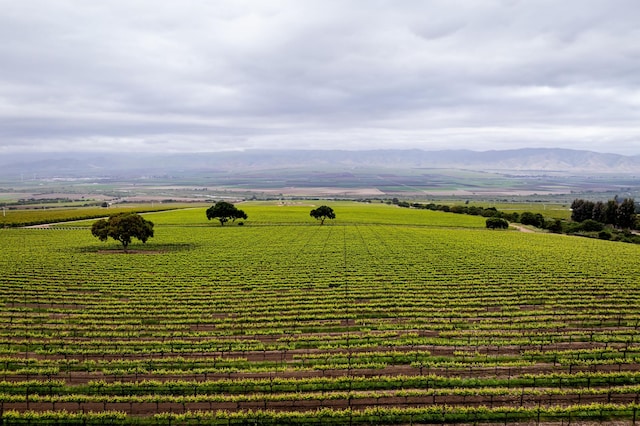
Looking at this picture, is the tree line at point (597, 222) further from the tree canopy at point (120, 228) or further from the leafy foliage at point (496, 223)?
the tree canopy at point (120, 228)

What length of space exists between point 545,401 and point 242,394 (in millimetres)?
13795

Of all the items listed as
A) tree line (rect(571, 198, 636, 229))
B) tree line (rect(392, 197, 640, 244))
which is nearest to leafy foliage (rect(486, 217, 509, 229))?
tree line (rect(392, 197, 640, 244))

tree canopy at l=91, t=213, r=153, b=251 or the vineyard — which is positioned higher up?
tree canopy at l=91, t=213, r=153, b=251

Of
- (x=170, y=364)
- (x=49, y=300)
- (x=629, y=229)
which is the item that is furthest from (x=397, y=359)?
(x=629, y=229)

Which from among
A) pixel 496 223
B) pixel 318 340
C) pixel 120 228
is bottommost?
pixel 318 340

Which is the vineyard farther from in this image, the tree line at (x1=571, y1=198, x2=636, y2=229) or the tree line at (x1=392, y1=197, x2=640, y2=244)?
the tree line at (x1=571, y1=198, x2=636, y2=229)

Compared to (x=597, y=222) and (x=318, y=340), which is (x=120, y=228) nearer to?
(x=318, y=340)

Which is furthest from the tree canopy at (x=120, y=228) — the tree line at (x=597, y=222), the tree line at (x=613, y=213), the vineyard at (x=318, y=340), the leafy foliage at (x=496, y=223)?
the tree line at (x=613, y=213)

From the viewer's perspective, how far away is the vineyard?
62.1 ft

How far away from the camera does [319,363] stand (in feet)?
76.1

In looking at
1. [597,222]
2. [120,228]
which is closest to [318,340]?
[120,228]

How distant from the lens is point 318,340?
26594mm

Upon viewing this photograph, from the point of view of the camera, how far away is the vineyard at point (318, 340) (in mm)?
18938

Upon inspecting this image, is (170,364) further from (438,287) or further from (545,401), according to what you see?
(438,287)
